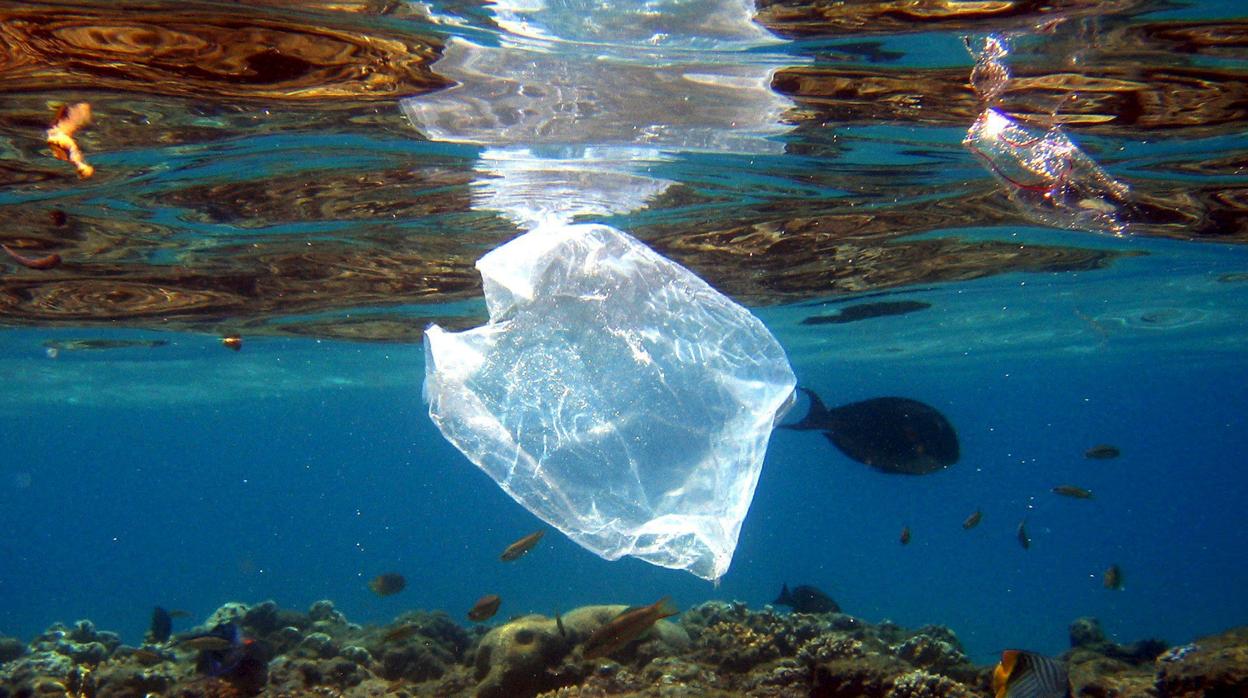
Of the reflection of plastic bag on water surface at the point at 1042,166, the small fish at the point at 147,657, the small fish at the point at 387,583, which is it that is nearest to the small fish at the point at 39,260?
the small fish at the point at 147,657

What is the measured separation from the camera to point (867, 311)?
21.4 metres

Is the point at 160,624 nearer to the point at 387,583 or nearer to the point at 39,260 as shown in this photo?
the point at 387,583

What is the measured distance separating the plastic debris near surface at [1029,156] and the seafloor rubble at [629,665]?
4.74 m

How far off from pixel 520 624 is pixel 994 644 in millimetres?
54996

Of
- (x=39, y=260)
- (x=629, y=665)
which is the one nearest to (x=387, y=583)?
(x=629, y=665)

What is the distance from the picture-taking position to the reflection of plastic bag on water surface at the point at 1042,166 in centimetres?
800

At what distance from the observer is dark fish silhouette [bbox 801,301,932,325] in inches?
809

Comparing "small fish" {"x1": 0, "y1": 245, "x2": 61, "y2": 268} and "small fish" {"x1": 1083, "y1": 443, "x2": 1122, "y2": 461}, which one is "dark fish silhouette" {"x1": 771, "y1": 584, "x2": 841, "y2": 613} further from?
"small fish" {"x1": 0, "y1": 245, "x2": 61, "y2": 268}

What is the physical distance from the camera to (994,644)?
53.9 m

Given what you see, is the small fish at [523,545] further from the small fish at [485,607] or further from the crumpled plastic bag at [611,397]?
the crumpled plastic bag at [611,397]

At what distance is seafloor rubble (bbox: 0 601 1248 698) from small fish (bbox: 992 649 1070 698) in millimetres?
1759

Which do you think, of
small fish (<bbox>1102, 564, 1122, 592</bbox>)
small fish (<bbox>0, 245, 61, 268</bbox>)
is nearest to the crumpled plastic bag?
small fish (<bbox>0, 245, 61, 268</bbox>)

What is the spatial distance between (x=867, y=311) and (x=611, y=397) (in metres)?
16.9

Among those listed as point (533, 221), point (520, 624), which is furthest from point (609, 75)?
point (520, 624)
